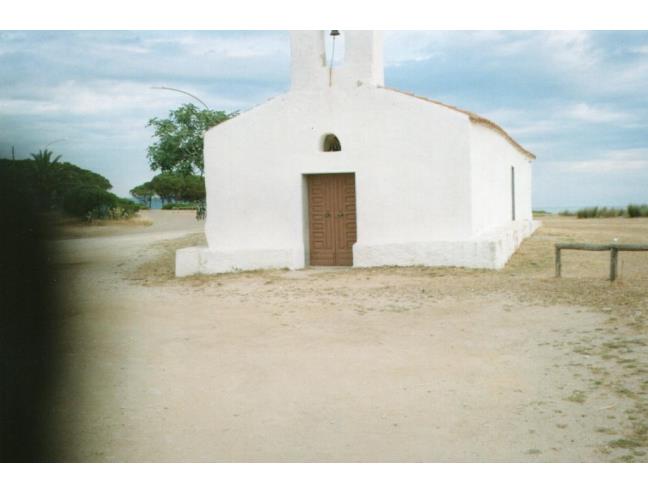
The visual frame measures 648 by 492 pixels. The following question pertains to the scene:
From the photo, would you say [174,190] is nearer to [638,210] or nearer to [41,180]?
[638,210]

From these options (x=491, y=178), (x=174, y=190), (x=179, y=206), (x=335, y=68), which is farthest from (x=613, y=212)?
(x=179, y=206)

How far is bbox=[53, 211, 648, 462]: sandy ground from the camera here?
4.60 m

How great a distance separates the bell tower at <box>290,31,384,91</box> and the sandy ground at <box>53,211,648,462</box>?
4.22 m

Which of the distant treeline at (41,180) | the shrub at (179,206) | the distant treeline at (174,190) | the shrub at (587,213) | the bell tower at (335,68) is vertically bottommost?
the shrub at (587,213)

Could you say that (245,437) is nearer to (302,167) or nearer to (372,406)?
(372,406)

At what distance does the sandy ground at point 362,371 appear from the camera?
4.60 meters

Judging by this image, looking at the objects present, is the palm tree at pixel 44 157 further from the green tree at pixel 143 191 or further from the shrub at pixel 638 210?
the shrub at pixel 638 210

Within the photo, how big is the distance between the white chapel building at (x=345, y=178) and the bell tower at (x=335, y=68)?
0.07 feet

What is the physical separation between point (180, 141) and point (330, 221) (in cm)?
711

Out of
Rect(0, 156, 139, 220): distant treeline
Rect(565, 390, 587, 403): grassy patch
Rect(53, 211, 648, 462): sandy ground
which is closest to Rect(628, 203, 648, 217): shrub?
Rect(53, 211, 648, 462): sandy ground

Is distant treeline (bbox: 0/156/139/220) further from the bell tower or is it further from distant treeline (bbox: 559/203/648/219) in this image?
distant treeline (bbox: 559/203/648/219)

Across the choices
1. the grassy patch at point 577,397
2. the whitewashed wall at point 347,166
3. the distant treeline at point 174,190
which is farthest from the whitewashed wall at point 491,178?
the distant treeline at point 174,190

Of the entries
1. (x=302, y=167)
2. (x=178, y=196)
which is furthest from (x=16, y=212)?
(x=178, y=196)

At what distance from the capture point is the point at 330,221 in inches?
543
